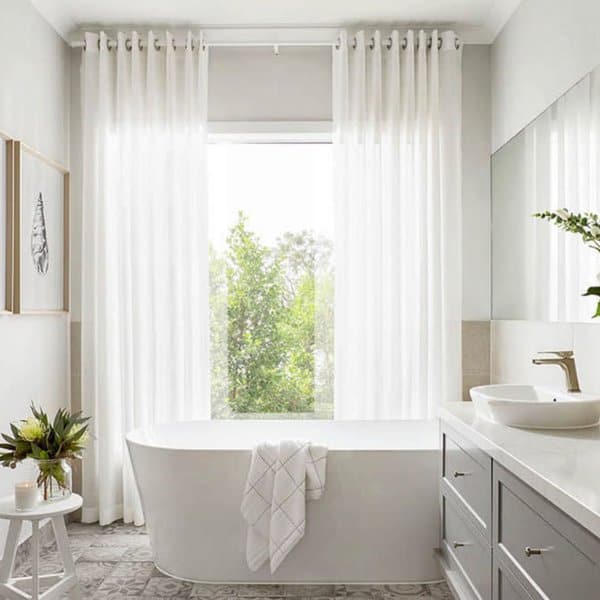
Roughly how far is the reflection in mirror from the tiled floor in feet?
4.61

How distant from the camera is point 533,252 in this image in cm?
342

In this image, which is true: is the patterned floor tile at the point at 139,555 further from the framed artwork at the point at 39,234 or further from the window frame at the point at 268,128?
the window frame at the point at 268,128

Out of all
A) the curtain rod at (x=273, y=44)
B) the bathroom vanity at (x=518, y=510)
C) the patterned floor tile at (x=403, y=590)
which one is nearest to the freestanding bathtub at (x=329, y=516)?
the patterned floor tile at (x=403, y=590)

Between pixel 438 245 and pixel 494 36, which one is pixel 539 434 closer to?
pixel 438 245

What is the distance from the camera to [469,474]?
261cm

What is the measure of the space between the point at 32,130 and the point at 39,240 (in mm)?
568

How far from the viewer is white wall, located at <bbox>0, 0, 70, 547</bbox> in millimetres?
3414

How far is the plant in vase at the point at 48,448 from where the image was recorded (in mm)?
2797

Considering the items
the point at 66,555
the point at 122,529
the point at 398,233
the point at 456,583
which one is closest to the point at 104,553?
the point at 122,529

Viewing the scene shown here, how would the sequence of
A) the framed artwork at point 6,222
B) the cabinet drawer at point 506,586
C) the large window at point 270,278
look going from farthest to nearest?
the large window at point 270,278 < the framed artwork at point 6,222 < the cabinet drawer at point 506,586

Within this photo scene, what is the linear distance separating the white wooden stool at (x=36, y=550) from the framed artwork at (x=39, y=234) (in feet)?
3.49

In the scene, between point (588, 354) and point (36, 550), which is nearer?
point (36, 550)

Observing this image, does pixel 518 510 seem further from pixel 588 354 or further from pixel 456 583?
pixel 588 354

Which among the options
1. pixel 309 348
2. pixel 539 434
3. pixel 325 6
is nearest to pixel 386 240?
pixel 309 348
